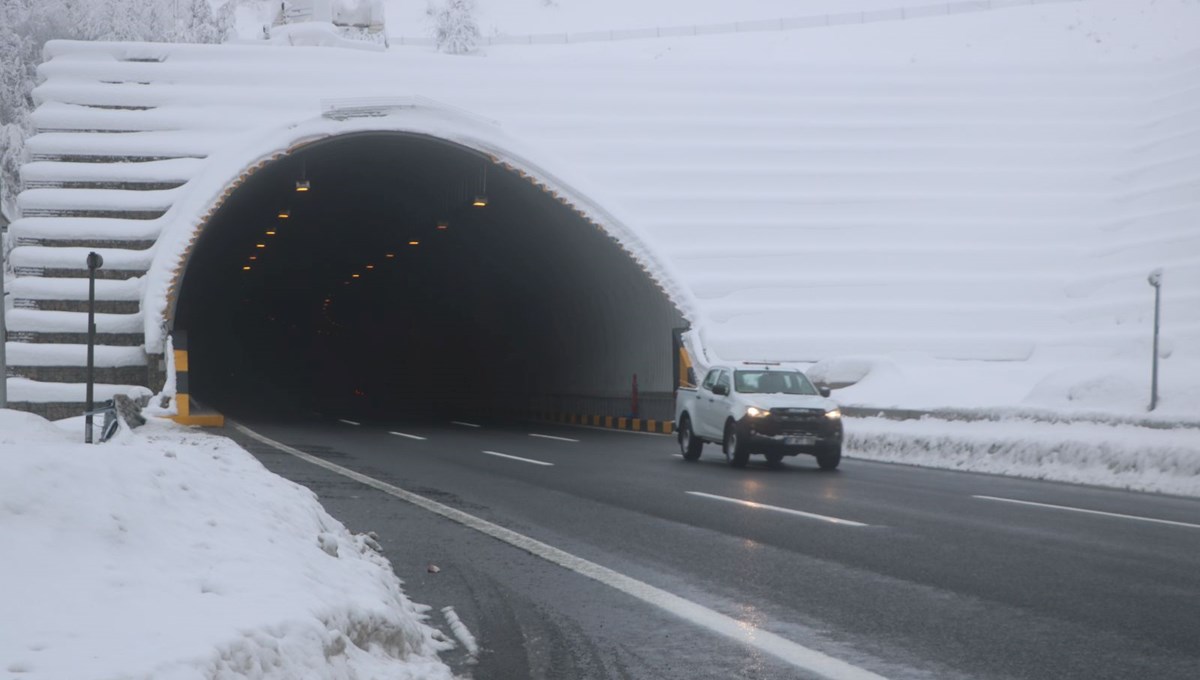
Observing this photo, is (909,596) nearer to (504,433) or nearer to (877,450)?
(877,450)

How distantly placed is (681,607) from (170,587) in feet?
11.4

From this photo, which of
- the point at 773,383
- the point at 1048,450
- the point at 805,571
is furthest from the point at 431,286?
the point at 805,571

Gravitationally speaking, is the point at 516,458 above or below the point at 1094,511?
below

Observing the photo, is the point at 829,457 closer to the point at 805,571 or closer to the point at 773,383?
the point at 773,383

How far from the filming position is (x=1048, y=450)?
60.3ft

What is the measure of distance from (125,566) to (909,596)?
16.4 ft

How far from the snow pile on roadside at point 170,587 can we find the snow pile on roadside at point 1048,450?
489 inches

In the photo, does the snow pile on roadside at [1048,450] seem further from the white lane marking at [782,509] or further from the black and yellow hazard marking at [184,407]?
the black and yellow hazard marking at [184,407]

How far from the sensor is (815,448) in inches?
747

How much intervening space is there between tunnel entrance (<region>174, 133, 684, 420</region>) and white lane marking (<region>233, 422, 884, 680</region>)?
67.8ft

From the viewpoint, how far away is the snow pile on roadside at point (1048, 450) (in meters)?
16.3

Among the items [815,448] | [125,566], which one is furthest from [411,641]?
[815,448]

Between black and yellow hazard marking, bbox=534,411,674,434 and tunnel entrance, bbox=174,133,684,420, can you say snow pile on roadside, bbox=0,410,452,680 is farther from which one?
tunnel entrance, bbox=174,133,684,420

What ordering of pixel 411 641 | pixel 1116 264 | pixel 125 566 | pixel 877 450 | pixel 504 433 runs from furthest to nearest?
pixel 1116 264 → pixel 504 433 → pixel 877 450 → pixel 411 641 → pixel 125 566
